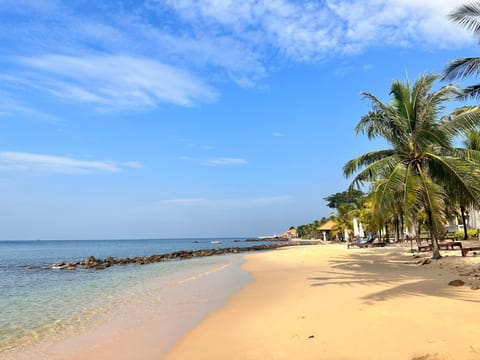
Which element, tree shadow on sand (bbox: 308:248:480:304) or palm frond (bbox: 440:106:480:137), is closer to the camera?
tree shadow on sand (bbox: 308:248:480:304)

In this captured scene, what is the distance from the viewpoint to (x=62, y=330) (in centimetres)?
873

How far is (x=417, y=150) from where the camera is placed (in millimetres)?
14609

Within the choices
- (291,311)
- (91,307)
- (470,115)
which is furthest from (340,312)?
(470,115)

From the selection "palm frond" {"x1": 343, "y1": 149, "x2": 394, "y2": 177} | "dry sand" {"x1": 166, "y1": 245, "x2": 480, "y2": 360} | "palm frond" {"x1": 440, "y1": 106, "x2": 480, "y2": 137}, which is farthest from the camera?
"palm frond" {"x1": 343, "y1": 149, "x2": 394, "y2": 177}

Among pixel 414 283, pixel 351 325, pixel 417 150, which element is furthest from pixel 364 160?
pixel 351 325

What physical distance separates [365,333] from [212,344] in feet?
8.74

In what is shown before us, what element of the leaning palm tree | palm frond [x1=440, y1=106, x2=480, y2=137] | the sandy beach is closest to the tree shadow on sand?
the sandy beach

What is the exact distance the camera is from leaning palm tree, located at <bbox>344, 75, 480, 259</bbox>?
13250 mm

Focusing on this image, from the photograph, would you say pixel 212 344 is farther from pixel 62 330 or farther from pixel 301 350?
pixel 62 330

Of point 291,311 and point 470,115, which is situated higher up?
point 470,115

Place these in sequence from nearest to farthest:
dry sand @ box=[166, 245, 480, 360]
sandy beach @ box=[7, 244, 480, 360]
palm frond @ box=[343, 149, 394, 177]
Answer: dry sand @ box=[166, 245, 480, 360], sandy beach @ box=[7, 244, 480, 360], palm frond @ box=[343, 149, 394, 177]

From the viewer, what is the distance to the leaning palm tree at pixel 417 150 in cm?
1325

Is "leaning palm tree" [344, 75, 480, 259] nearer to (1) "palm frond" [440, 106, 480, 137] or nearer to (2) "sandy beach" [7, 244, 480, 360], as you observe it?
(1) "palm frond" [440, 106, 480, 137]

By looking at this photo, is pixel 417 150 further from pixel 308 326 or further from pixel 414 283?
pixel 308 326
